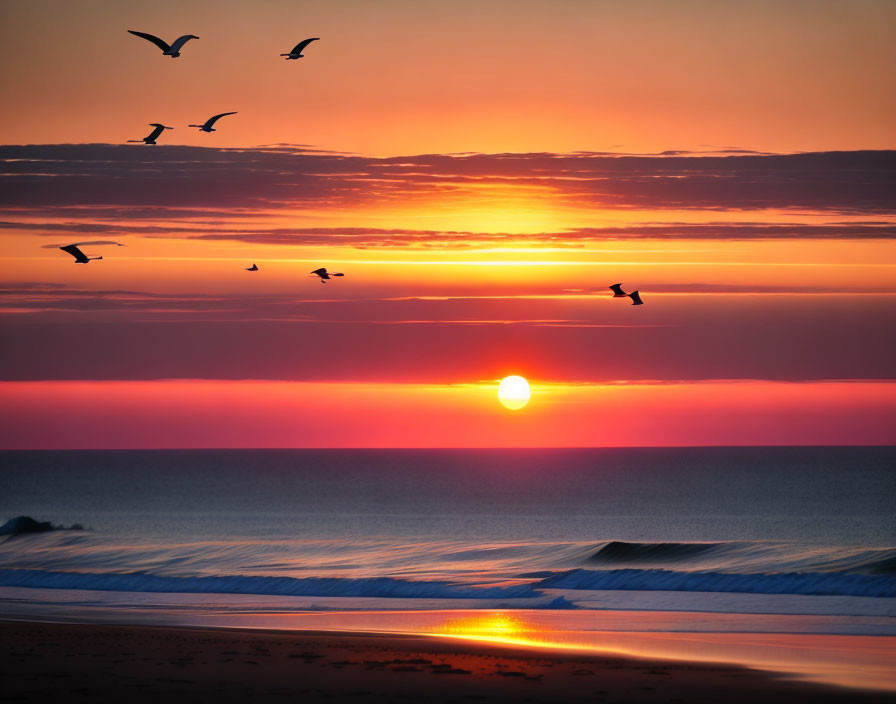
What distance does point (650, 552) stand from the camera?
142 ft

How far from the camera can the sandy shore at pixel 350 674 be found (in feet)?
53.4

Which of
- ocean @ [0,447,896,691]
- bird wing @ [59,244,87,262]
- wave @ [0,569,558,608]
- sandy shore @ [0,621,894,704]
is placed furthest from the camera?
wave @ [0,569,558,608]

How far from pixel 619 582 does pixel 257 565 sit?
14427 millimetres

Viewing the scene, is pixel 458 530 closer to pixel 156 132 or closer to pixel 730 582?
pixel 730 582

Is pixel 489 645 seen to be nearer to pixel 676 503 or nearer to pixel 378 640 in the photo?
pixel 378 640

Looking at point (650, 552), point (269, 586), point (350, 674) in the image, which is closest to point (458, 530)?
point (650, 552)

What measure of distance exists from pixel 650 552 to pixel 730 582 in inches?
444

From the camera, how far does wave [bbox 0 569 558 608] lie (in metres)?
31.5

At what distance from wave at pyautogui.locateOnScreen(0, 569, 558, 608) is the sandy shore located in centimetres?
1017

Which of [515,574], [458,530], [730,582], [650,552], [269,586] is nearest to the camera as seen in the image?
[730,582]

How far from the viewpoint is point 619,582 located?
3219 centimetres

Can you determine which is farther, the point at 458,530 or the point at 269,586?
the point at 458,530

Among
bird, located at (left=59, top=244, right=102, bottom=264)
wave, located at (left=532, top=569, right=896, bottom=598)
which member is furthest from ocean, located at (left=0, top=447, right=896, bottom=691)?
bird, located at (left=59, top=244, right=102, bottom=264)

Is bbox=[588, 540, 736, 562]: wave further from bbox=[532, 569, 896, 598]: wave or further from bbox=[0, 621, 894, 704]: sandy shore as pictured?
bbox=[0, 621, 894, 704]: sandy shore
